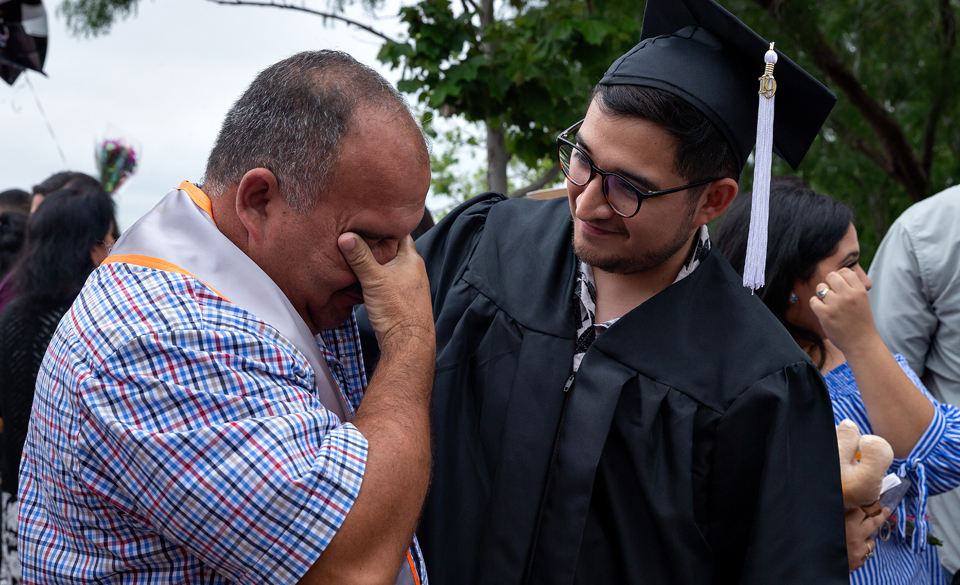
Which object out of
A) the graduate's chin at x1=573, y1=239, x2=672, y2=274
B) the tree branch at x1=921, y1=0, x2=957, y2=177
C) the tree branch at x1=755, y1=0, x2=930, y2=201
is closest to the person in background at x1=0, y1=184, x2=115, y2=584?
the graduate's chin at x1=573, y1=239, x2=672, y2=274

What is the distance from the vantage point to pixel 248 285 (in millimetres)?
1418

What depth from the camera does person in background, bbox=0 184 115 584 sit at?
2.93 m

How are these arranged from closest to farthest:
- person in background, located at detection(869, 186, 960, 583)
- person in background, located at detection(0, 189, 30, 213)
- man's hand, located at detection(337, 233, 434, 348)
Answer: man's hand, located at detection(337, 233, 434, 348) → person in background, located at detection(869, 186, 960, 583) → person in background, located at detection(0, 189, 30, 213)

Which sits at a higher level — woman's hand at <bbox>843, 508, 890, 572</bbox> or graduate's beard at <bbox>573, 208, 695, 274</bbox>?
graduate's beard at <bbox>573, 208, 695, 274</bbox>

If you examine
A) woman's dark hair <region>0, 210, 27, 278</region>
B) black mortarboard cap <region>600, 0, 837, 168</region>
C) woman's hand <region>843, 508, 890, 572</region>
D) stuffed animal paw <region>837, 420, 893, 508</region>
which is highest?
black mortarboard cap <region>600, 0, 837, 168</region>

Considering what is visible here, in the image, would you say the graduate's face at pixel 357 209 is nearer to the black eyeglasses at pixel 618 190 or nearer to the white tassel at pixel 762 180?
the black eyeglasses at pixel 618 190

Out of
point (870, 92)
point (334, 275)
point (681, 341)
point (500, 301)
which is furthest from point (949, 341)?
point (870, 92)

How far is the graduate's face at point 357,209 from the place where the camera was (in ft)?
4.85

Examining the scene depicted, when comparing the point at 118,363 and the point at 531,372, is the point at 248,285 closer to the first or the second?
the point at 118,363

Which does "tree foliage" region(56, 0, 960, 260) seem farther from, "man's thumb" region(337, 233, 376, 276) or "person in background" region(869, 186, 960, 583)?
"man's thumb" region(337, 233, 376, 276)

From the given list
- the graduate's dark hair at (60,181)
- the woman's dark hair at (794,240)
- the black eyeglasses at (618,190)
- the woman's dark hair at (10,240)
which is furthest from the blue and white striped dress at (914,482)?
the woman's dark hair at (10,240)

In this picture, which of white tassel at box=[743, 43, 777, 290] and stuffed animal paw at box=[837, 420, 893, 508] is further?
stuffed animal paw at box=[837, 420, 893, 508]

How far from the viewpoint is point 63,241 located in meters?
3.06

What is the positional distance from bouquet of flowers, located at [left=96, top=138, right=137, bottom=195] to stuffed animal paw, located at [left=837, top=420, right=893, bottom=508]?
478 cm
